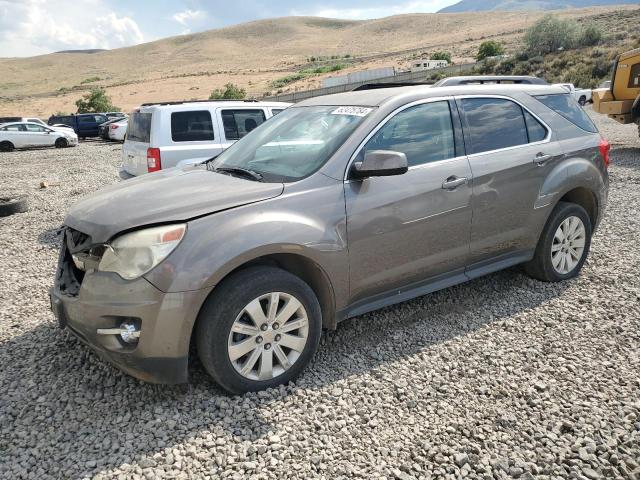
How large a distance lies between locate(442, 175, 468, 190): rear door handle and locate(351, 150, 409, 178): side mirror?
565mm

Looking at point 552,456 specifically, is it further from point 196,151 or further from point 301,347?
point 196,151

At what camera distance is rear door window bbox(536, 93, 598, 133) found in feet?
15.4

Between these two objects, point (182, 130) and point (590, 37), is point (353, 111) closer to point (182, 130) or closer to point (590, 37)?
point (182, 130)

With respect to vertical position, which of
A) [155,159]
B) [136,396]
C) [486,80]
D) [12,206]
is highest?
[486,80]

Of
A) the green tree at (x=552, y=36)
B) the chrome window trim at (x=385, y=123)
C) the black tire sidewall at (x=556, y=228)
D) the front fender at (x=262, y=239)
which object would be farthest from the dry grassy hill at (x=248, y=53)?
the front fender at (x=262, y=239)

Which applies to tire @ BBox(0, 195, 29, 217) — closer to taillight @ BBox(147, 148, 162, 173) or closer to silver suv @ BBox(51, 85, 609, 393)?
taillight @ BBox(147, 148, 162, 173)

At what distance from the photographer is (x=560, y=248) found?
480 cm

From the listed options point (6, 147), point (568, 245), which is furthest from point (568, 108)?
point (6, 147)

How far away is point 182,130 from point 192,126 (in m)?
0.18

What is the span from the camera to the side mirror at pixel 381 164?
10.9 ft

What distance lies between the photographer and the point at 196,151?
718cm

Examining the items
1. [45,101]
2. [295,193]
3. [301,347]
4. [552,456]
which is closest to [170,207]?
[295,193]

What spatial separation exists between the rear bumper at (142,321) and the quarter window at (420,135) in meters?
1.65

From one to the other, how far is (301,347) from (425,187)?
1.44m
